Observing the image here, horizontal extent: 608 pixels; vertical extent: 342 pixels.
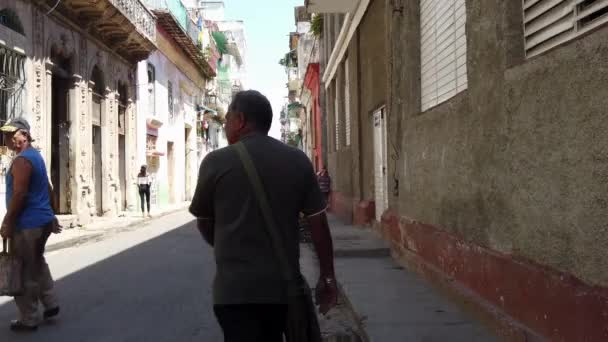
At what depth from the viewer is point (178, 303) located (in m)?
6.71

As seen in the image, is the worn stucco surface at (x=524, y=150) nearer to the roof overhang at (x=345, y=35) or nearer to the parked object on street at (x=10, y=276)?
the parked object on street at (x=10, y=276)

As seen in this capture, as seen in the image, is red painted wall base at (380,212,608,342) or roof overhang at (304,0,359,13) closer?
red painted wall base at (380,212,608,342)

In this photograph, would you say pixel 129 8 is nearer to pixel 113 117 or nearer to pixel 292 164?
pixel 113 117

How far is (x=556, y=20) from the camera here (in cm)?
402

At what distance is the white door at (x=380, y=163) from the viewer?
11.9 metres

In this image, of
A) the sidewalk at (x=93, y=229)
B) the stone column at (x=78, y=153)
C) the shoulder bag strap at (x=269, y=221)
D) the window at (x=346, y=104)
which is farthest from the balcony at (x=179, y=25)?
the shoulder bag strap at (x=269, y=221)

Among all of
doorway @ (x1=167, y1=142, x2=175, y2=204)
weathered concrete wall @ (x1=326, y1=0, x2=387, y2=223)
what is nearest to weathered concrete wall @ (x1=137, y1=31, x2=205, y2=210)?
doorway @ (x1=167, y1=142, x2=175, y2=204)

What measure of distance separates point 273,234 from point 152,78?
2556 centimetres

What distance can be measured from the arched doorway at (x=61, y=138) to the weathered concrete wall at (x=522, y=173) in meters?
13.4

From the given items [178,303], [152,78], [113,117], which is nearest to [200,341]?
[178,303]

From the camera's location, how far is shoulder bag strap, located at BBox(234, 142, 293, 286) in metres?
2.60

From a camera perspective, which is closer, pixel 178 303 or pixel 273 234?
pixel 273 234

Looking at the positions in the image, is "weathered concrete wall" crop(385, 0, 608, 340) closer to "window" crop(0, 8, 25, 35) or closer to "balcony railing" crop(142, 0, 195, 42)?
"window" crop(0, 8, 25, 35)

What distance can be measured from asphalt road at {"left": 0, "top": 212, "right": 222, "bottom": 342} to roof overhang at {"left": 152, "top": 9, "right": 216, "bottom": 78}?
17.0 meters
